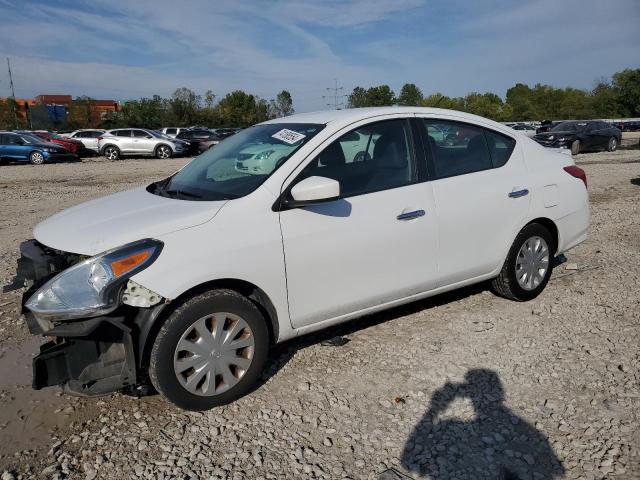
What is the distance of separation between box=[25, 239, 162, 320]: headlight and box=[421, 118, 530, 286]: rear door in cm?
218

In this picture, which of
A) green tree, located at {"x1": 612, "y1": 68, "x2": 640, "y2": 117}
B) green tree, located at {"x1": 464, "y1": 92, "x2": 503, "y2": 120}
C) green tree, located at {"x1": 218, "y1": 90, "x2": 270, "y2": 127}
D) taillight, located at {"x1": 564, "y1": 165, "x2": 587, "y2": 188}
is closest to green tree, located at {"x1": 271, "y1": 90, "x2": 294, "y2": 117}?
green tree, located at {"x1": 218, "y1": 90, "x2": 270, "y2": 127}

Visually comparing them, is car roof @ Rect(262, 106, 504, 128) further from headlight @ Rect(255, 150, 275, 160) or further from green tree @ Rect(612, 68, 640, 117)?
green tree @ Rect(612, 68, 640, 117)

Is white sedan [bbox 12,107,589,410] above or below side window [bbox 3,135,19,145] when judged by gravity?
below

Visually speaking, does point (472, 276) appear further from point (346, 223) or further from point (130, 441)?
point (130, 441)

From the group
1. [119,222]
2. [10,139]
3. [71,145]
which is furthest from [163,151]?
[119,222]

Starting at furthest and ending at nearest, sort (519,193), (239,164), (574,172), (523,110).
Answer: (523,110), (574,172), (519,193), (239,164)

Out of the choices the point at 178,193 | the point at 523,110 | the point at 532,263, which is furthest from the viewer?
the point at 523,110

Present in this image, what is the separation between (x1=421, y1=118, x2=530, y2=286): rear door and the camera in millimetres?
3940

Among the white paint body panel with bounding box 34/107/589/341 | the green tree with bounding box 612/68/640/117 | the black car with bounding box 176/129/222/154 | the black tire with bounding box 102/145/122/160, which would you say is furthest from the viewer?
the green tree with bounding box 612/68/640/117

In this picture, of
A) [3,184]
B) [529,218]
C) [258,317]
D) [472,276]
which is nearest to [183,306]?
[258,317]

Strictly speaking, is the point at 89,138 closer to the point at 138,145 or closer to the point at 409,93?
the point at 138,145

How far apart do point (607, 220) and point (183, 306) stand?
24.5ft

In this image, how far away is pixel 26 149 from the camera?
22391mm

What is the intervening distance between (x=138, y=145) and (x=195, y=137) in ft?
11.7
